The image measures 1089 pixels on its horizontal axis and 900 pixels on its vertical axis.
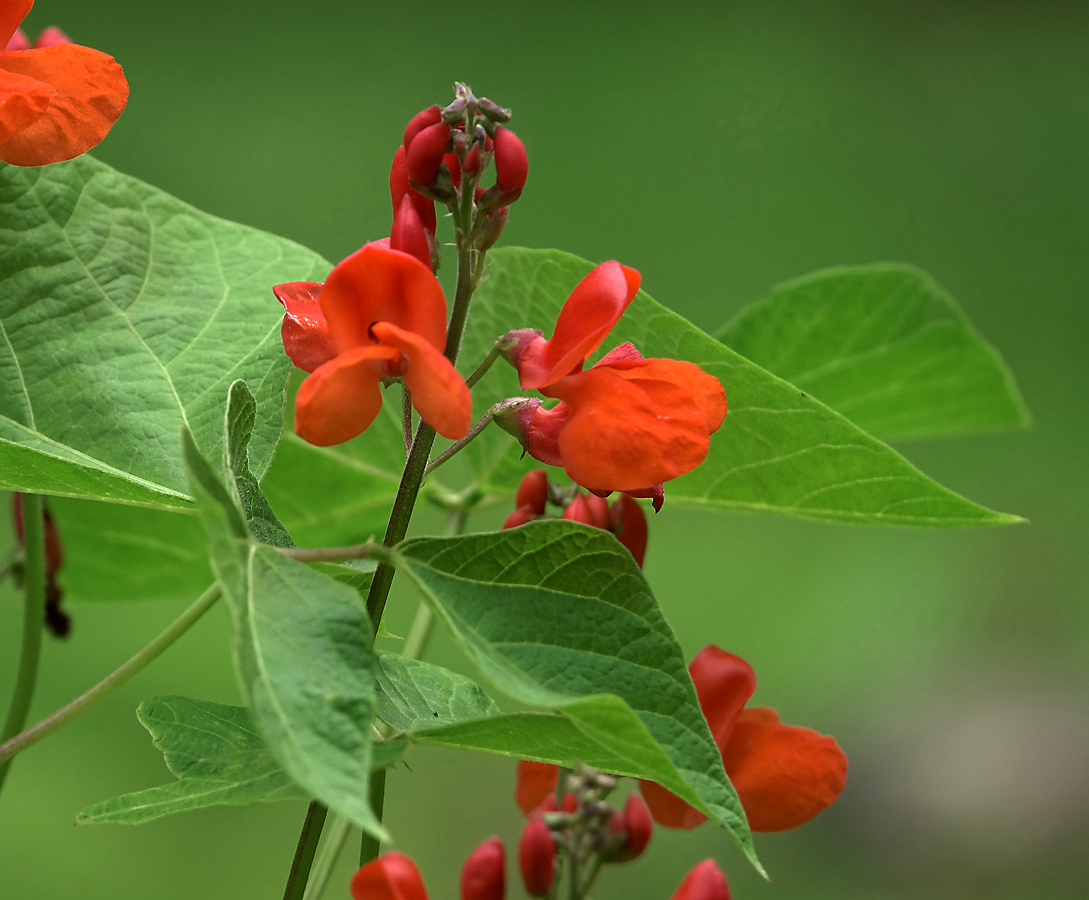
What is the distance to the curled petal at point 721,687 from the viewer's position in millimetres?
414

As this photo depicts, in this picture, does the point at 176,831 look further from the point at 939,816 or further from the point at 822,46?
the point at 822,46

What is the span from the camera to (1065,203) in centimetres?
338

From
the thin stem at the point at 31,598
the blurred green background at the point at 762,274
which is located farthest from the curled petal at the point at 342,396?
the blurred green background at the point at 762,274

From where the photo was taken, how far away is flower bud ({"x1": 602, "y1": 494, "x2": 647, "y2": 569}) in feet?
1.47

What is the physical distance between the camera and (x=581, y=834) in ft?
1.86

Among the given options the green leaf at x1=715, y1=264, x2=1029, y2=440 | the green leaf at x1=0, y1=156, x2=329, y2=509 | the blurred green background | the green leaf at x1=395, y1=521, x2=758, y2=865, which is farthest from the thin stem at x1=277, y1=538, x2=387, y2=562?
the blurred green background

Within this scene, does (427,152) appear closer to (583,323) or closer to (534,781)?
(583,323)

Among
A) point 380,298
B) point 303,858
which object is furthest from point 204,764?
point 380,298

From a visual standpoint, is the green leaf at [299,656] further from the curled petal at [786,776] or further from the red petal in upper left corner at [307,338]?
the curled petal at [786,776]

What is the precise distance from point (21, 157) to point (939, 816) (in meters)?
2.07

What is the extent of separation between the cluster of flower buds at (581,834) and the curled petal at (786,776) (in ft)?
0.41

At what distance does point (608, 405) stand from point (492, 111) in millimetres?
103

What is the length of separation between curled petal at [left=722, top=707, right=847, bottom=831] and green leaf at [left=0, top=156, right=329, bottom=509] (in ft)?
0.71

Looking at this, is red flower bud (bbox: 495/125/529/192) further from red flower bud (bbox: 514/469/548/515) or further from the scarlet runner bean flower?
red flower bud (bbox: 514/469/548/515)
